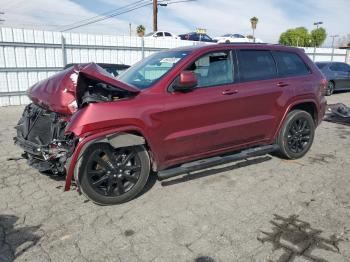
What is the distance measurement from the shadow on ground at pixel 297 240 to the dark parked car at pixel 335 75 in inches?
503

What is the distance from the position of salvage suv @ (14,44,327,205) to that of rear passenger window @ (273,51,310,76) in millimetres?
22

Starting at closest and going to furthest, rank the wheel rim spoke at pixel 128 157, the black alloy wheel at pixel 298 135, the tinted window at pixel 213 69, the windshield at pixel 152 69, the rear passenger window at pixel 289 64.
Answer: the wheel rim spoke at pixel 128 157 < the windshield at pixel 152 69 < the tinted window at pixel 213 69 < the rear passenger window at pixel 289 64 < the black alloy wheel at pixel 298 135

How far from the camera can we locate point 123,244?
3.05m

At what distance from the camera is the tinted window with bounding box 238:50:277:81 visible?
4645 mm

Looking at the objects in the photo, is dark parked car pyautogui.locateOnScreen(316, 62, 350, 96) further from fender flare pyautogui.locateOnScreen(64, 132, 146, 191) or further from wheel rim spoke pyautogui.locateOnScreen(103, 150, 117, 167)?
wheel rim spoke pyautogui.locateOnScreen(103, 150, 117, 167)

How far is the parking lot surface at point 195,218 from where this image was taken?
2920 millimetres

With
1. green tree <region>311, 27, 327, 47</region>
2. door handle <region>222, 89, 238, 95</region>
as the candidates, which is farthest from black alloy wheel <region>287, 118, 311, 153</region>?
green tree <region>311, 27, 327, 47</region>

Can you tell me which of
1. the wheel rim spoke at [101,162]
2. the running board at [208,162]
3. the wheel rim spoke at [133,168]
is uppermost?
the wheel rim spoke at [101,162]

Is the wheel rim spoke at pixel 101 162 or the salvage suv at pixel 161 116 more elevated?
the salvage suv at pixel 161 116

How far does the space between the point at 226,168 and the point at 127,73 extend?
2098 mm

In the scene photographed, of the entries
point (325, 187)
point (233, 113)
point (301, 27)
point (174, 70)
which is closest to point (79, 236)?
point (174, 70)

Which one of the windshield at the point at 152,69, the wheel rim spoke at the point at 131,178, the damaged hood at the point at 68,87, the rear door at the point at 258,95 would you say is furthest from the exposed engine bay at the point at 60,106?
the rear door at the point at 258,95

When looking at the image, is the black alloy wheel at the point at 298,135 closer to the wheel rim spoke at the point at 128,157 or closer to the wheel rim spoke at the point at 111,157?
the wheel rim spoke at the point at 128,157

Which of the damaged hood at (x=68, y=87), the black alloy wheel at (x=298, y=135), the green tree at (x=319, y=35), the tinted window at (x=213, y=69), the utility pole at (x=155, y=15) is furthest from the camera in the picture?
the green tree at (x=319, y=35)
